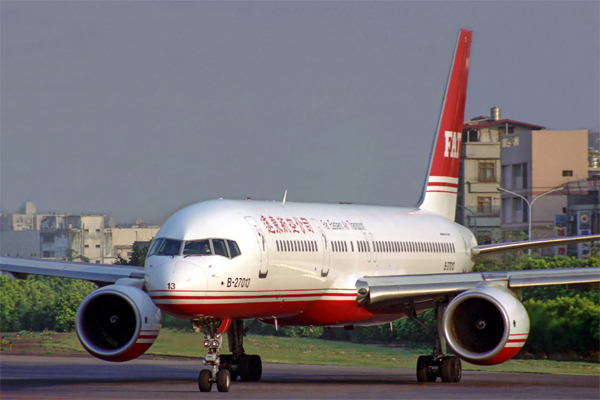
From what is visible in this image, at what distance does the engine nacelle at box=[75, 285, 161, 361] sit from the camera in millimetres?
A: 21469

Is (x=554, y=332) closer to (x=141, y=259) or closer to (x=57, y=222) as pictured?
(x=141, y=259)

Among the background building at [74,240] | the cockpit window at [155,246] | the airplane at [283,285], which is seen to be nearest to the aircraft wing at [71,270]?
the airplane at [283,285]

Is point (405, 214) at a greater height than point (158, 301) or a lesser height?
greater

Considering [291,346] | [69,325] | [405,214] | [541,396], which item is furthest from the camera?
[69,325]

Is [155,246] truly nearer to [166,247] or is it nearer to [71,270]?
[166,247]

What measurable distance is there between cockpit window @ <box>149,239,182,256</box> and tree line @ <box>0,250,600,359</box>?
10.8m

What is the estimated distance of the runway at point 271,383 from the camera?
19.2 meters

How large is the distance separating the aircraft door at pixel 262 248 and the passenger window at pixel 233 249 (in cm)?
84

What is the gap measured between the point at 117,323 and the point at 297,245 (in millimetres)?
4618

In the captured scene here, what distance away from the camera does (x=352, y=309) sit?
78.5ft

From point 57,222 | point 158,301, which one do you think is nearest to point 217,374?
point 158,301

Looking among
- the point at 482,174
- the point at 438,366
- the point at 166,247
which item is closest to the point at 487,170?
the point at 482,174

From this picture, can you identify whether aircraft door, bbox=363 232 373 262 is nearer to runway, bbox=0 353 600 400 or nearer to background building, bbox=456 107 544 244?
runway, bbox=0 353 600 400

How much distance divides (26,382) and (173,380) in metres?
3.58
